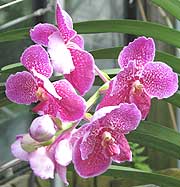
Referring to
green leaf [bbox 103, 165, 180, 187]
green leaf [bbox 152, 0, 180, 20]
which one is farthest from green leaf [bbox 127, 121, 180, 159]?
green leaf [bbox 152, 0, 180, 20]

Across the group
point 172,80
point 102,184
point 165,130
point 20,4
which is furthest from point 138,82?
point 102,184

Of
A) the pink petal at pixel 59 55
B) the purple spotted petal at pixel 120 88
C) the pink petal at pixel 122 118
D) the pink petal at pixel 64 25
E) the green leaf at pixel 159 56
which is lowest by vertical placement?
the green leaf at pixel 159 56

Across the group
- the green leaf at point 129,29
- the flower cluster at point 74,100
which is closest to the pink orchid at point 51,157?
the flower cluster at point 74,100

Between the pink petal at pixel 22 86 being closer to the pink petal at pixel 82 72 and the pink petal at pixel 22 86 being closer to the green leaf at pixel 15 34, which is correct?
the pink petal at pixel 82 72

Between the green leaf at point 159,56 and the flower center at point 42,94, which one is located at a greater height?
the flower center at point 42,94

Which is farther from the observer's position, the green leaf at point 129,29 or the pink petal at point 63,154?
the green leaf at point 129,29

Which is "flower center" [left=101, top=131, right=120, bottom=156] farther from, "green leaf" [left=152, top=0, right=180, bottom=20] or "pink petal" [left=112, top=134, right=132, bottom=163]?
"green leaf" [left=152, top=0, right=180, bottom=20]
